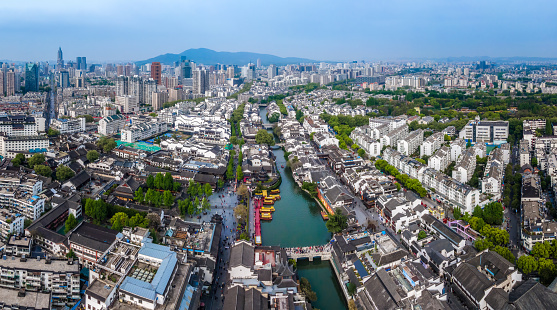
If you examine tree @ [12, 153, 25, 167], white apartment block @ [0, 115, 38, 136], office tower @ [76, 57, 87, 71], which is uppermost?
office tower @ [76, 57, 87, 71]

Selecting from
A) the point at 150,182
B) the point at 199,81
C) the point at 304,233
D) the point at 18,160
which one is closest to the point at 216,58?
the point at 199,81

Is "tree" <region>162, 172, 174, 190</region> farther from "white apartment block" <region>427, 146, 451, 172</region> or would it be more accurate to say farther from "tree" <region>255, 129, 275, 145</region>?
"white apartment block" <region>427, 146, 451, 172</region>

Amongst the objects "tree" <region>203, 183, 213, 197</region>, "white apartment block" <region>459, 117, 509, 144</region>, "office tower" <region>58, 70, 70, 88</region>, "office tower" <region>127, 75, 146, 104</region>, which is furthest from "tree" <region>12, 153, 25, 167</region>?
"office tower" <region>58, 70, 70, 88</region>

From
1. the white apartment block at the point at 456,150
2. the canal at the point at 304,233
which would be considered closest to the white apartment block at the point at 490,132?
the white apartment block at the point at 456,150

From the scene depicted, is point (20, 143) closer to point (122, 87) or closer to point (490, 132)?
point (122, 87)

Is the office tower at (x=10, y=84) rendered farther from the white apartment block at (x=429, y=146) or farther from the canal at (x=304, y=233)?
the white apartment block at (x=429, y=146)

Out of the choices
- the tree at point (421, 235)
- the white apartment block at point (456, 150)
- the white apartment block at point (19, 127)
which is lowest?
the tree at point (421, 235)
